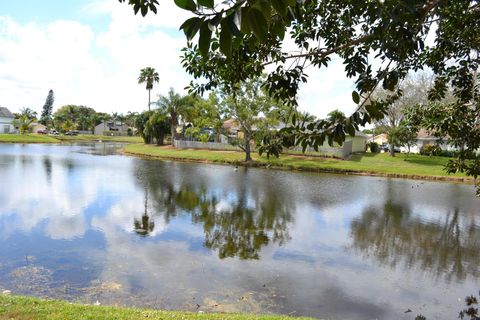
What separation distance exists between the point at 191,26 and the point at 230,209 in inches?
629

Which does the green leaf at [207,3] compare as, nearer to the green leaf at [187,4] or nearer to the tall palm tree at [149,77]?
the green leaf at [187,4]

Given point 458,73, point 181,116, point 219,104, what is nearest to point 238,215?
point 458,73

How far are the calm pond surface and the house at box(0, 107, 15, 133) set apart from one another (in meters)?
77.3

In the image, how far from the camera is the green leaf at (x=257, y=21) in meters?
1.50

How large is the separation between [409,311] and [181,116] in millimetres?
53079

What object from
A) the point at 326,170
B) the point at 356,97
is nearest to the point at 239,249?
the point at 356,97

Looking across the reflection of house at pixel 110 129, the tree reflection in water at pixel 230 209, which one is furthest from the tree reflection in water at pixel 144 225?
the reflection of house at pixel 110 129

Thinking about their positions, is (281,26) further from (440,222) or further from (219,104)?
(219,104)

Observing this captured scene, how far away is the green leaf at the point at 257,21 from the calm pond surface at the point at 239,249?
23.4 feet

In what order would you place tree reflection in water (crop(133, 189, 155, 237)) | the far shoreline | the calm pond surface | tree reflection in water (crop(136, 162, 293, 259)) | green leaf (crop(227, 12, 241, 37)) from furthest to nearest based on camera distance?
the far shoreline < tree reflection in water (crop(133, 189, 155, 237)) < tree reflection in water (crop(136, 162, 293, 259)) < the calm pond surface < green leaf (crop(227, 12, 241, 37))

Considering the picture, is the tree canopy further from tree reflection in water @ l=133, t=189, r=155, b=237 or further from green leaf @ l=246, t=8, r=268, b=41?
tree reflection in water @ l=133, t=189, r=155, b=237

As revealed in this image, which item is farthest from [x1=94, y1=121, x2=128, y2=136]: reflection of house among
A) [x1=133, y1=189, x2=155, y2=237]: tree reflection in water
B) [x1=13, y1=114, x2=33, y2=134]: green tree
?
[x1=133, y1=189, x2=155, y2=237]: tree reflection in water

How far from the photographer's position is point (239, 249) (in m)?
11.6

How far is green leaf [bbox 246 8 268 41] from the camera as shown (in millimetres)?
1505
